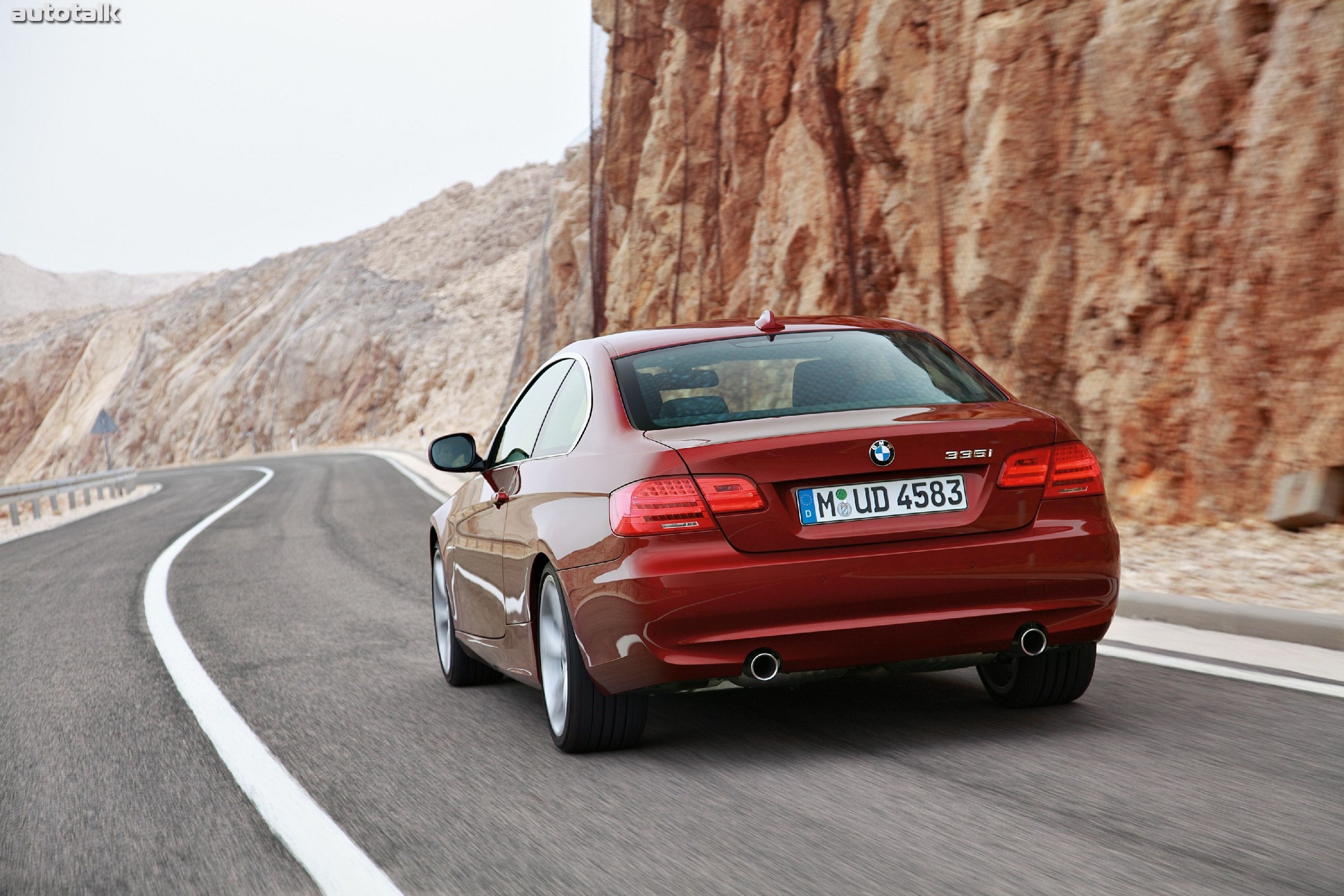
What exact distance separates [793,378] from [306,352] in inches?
2709

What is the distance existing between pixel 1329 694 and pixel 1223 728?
66cm

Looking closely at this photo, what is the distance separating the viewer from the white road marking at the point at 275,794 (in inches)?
142

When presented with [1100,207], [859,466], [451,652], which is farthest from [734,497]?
[1100,207]

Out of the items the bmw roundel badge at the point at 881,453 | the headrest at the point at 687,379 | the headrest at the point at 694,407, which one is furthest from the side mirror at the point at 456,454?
the bmw roundel badge at the point at 881,453

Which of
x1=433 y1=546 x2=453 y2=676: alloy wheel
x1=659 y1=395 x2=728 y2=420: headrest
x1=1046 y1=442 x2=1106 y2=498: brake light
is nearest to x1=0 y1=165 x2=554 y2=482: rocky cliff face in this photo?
x1=433 y1=546 x2=453 y2=676: alloy wheel

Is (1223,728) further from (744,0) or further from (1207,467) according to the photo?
(744,0)

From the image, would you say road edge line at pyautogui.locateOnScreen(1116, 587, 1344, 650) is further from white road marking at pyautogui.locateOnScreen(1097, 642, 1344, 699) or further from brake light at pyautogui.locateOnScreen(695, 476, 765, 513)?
brake light at pyautogui.locateOnScreen(695, 476, 765, 513)

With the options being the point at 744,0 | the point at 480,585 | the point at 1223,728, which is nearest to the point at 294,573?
the point at 480,585

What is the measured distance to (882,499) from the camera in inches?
175

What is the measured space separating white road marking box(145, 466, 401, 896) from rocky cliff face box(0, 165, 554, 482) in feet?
155

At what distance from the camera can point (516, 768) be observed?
4.82m

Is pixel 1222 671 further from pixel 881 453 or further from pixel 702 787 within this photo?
pixel 702 787

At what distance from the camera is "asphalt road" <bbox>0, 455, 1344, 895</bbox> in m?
3.42

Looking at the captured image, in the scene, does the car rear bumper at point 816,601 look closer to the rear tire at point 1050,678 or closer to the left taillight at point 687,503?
the left taillight at point 687,503
